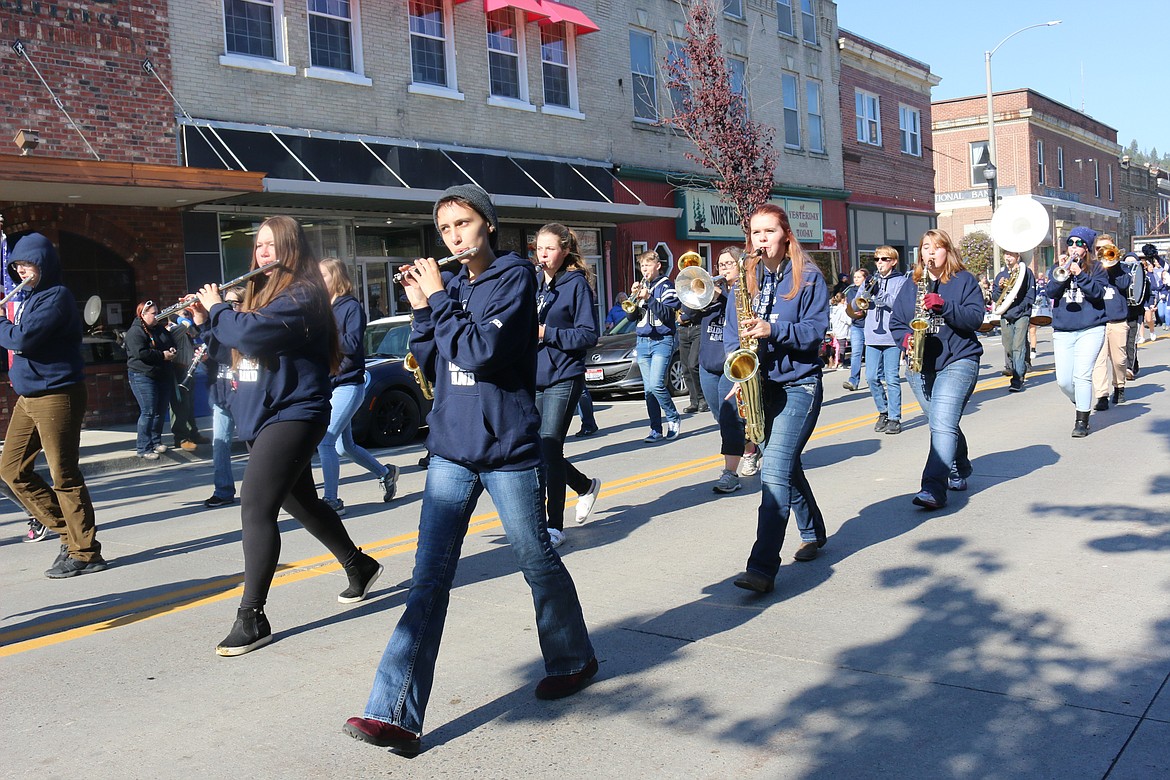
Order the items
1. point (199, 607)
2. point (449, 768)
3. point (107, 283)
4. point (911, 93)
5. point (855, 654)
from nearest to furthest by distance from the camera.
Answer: point (449, 768), point (855, 654), point (199, 607), point (107, 283), point (911, 93)

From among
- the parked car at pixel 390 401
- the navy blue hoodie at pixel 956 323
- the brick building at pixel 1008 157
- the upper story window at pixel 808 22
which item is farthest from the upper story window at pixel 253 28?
the brick building at pixel 1008 157

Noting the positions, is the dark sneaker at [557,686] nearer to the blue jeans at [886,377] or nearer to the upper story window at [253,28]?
the blue jeans at [886,377]

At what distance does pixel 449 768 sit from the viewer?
365 cm

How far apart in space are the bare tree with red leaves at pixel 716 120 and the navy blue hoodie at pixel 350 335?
1723cm

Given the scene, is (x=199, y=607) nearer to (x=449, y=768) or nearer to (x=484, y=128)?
(x=449, y=768)

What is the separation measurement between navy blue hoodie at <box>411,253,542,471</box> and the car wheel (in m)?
8.82

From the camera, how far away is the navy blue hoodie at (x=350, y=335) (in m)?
7.57

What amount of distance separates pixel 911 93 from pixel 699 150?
49.8 ft

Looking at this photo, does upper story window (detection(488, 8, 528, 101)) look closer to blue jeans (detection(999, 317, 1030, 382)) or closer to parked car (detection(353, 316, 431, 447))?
parked car (detection(353, 316, 431, 447))

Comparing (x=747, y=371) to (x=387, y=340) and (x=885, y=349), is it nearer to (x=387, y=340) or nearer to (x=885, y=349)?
(x=885, y=349)

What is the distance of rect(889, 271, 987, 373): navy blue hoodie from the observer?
7480 millimetres

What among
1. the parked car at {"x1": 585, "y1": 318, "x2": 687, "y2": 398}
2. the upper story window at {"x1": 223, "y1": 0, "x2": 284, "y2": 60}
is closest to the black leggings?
the parked car at {"x1": 585, "y1": 318, "x2": 687, "y2": 398}

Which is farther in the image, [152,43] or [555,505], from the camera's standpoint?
→ [152,43]

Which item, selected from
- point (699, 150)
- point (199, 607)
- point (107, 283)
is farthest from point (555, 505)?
point (699, 150)
